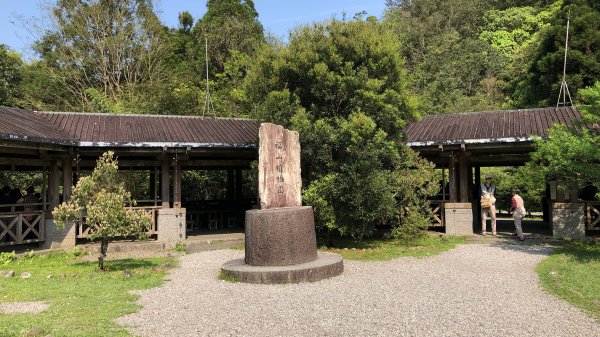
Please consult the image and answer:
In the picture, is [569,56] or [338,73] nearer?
[338,73]

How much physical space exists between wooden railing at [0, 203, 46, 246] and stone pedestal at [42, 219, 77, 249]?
12cm

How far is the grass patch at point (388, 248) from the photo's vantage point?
10562mm

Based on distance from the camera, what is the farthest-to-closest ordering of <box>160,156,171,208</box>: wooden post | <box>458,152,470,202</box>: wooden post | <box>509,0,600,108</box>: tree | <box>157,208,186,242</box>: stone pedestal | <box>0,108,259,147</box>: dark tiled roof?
<box>509,0,600,108</box>: tree
<box>458,152,470,202</box>: wooden post
<box>160,156,171,208</box>: wooden post
<box>157,208,186,242</box>: stone pedestal
<box>0,108,259,147</box>: dark tiled roof

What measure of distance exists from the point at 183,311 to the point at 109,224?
3.33 meters

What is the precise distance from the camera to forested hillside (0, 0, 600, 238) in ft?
35.3

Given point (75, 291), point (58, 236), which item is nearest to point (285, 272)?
point (75, 291)

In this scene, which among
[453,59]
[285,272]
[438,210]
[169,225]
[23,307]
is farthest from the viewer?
[453,59]

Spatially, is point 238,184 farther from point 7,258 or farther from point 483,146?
point 483,146

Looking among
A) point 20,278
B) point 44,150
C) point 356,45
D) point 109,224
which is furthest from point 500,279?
point 44,150

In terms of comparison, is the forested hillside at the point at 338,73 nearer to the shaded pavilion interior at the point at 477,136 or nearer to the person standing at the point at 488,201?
the shaded pavilion interior at the point at 477,136

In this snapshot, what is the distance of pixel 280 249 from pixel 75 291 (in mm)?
3292

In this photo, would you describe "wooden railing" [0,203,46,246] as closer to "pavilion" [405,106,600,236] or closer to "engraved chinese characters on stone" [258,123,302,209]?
"engraved chinese characters on stone" [258,123,302,209]

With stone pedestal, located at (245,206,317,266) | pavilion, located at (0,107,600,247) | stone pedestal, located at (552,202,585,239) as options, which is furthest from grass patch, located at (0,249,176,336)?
stone pedestal, located at (552,202,585,239)

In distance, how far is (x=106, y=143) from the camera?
11492 millimetres
